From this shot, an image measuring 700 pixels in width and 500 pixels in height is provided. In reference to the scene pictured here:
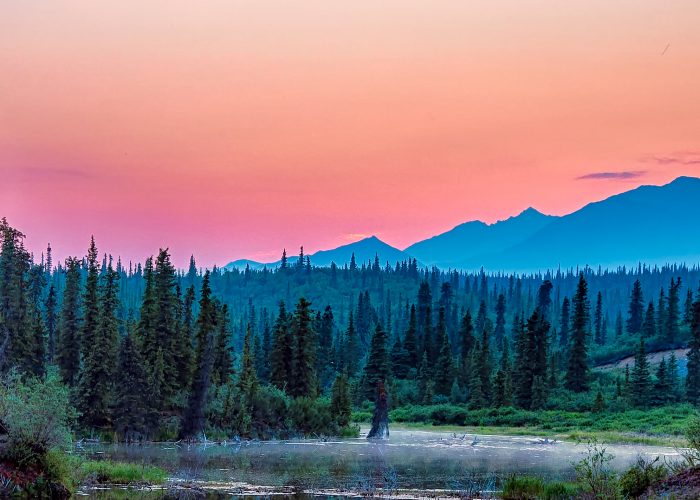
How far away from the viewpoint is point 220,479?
3941 centimetres

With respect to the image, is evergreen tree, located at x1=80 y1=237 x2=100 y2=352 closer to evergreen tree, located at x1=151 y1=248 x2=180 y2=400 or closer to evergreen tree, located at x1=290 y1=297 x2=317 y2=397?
evergreen tree, located at x1=151 y1=248 x2=180 y2=400

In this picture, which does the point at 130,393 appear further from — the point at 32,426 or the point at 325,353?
the point at 325,353

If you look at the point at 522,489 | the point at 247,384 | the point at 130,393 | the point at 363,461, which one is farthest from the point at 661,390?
the point at 522,489

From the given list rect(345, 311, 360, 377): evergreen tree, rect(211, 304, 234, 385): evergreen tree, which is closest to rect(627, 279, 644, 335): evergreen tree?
rect(345, 311, 360, 377): evergreen tree

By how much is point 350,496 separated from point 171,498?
6.57 meters

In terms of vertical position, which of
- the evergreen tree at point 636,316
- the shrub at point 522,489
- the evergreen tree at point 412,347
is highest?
the evergreen tree at point 636,316

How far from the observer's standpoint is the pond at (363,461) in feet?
128

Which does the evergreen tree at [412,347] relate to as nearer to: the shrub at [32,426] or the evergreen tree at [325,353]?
the evergreen tree at [325,353]

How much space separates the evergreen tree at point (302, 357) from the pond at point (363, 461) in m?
14.2

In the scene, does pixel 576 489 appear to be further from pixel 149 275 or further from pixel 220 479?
pixel 149 275

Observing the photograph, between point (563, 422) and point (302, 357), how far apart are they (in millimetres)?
23925

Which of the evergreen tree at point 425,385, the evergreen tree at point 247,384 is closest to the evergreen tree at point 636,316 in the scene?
the evergreen tree at point 425,385

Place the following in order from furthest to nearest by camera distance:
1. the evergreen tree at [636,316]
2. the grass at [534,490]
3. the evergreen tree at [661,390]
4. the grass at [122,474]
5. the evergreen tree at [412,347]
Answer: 1. the evergreen tree at [636,316]
2. the evergreen tree at [412,347]
3. the evergreen tree at [661,390]
4. the grass at [122,474]
5. the grass at [534,490]

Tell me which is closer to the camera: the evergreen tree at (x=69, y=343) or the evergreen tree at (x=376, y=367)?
the evergreen tree at (x=69, y=343)
